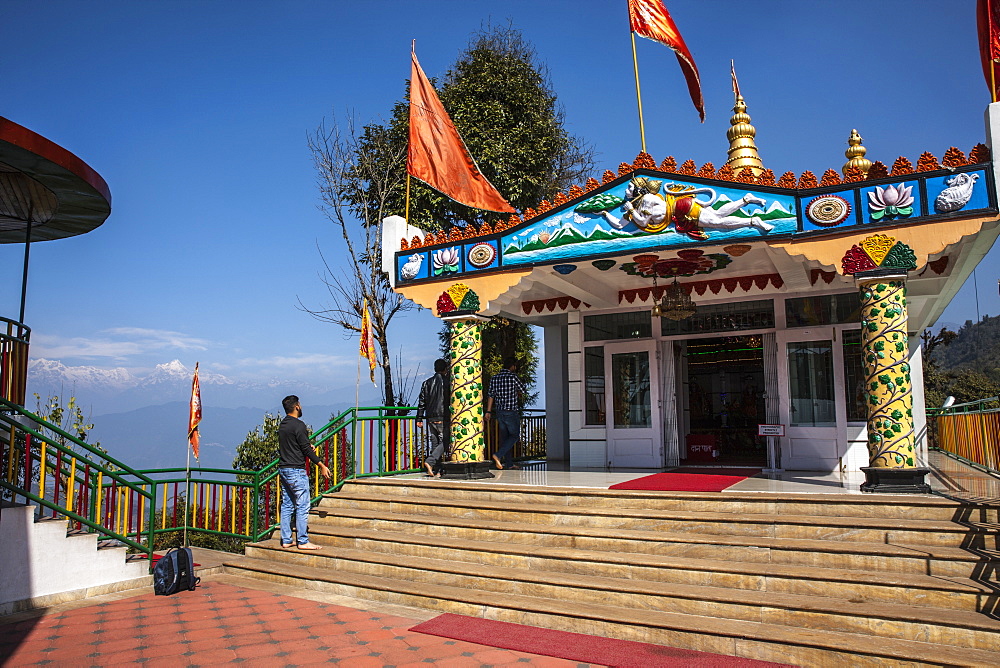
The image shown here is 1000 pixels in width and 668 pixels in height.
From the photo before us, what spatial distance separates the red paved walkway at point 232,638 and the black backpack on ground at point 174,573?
0.61 ft

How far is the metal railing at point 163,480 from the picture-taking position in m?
6.70

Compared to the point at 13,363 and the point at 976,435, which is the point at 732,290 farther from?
the point at 13,363

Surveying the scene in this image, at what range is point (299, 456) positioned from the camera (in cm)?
752

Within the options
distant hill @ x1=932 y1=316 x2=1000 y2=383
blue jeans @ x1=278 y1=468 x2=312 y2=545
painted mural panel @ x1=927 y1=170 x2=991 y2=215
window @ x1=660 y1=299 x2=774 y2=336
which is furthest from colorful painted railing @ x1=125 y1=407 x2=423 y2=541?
distant hill @ x1=932 y1=316 x2=1000 y2=383

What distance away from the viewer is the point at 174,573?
22.2ft

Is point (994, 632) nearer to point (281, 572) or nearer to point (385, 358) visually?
point (281, 572)

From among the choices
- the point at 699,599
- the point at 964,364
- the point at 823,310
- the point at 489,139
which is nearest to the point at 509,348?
the point at 489,139

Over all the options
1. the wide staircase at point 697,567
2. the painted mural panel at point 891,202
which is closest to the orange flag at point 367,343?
the wide staircase at point 697,567

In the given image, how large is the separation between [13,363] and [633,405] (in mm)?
8615

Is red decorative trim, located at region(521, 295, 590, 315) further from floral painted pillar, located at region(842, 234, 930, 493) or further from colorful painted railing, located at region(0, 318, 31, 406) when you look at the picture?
colorful painted railing, located at region(0, 318, 31, 406)

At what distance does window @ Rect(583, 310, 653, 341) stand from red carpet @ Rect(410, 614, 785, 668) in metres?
6.60

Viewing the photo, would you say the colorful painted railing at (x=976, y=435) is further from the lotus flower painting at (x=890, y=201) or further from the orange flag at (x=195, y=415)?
the orange flag at (x=195, y=415)

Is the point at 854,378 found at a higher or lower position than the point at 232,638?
higher

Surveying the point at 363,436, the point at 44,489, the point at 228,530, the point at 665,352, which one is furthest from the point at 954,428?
the point at 44,489
